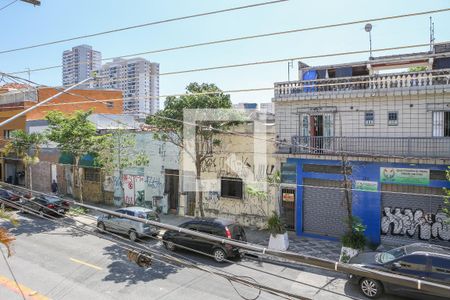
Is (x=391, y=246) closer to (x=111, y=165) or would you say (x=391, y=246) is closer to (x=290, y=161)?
(x=290, y=161)

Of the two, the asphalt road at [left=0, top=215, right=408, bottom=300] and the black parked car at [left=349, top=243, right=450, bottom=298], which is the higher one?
the black parked car at [left=349, top=243, right=450, bottom=298]

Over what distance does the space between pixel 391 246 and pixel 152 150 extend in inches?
607

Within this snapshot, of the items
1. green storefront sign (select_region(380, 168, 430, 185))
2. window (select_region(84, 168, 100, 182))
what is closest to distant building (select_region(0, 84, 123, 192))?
window (select_region(84, 168, 100, 182))

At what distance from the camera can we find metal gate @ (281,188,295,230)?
2017cm

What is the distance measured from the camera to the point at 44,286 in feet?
41.9

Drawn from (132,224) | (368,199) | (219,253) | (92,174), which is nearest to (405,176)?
(368,199)

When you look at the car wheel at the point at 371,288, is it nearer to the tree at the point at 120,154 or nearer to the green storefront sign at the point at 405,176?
the green storefront sign at the point at 405,176

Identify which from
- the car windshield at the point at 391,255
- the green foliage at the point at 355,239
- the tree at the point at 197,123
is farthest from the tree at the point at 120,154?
the car windshield at the point at 391,255

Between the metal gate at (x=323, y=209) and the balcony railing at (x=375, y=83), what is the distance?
15.2 feet

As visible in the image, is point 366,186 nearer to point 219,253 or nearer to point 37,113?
point 219,253

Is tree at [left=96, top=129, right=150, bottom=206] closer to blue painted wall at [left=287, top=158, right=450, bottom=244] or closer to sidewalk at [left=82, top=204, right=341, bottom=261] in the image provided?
sidewalk at [left=82, top=204, right=341, bottom=261]

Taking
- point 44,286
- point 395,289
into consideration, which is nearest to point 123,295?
point 44,286

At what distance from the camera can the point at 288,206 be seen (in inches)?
802

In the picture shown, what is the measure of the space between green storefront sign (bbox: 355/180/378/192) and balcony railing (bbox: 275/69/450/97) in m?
4.42
